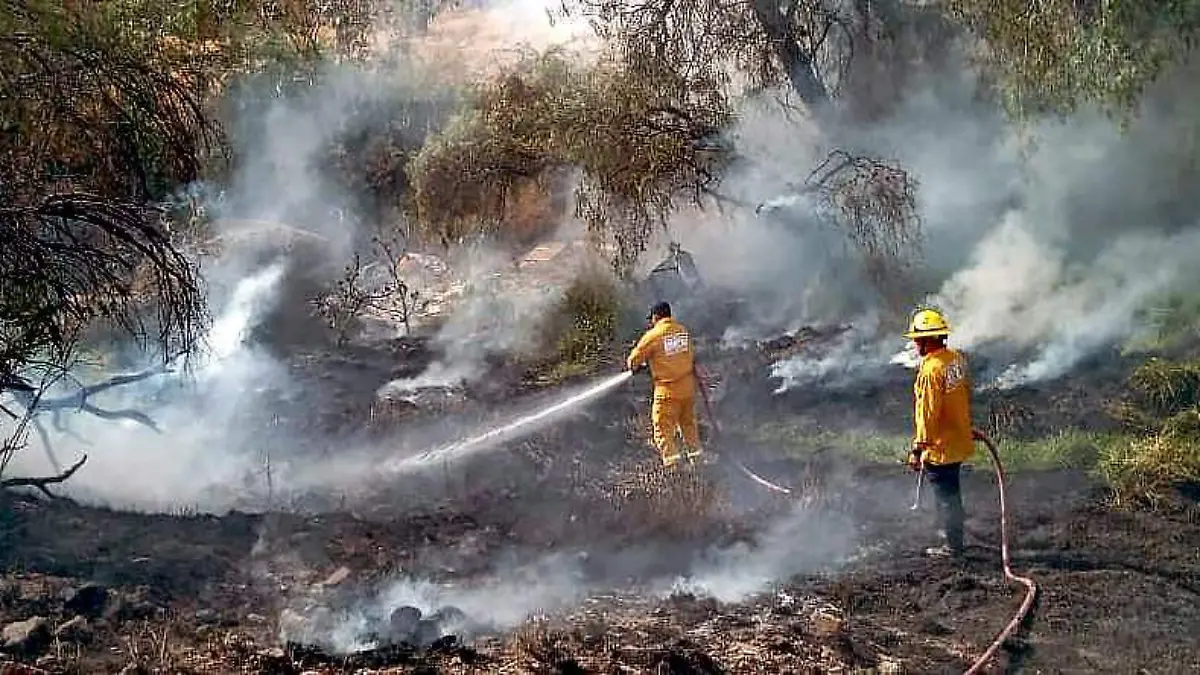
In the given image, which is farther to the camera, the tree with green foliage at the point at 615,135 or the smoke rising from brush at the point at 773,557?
the tree with green foliage at the point at 615,135

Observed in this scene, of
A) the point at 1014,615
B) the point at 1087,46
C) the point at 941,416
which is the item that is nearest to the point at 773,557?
the point at 941,416

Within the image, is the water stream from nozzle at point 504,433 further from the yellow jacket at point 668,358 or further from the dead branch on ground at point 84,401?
the dead branch on ground at point 84,401

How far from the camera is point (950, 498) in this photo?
7.15 metres

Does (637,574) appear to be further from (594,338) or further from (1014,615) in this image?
(594,338)

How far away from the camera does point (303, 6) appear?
11.2m

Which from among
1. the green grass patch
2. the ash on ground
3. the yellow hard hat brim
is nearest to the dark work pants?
the yellow hard hat brim

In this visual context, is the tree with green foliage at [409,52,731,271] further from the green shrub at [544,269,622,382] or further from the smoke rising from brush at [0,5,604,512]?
the smoke rising from brush at [0,5,604,512]

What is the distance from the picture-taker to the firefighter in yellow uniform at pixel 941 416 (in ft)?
22.9

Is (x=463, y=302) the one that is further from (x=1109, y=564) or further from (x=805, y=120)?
(x=1109, y=564)

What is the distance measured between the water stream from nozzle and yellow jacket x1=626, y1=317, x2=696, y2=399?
15.1 inches

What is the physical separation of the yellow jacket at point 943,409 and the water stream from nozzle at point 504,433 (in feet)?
9.53

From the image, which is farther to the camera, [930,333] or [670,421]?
[670,421]

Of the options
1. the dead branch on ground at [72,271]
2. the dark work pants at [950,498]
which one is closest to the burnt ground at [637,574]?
the dark work pants at [950,498]

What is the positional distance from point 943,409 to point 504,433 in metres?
4.71
